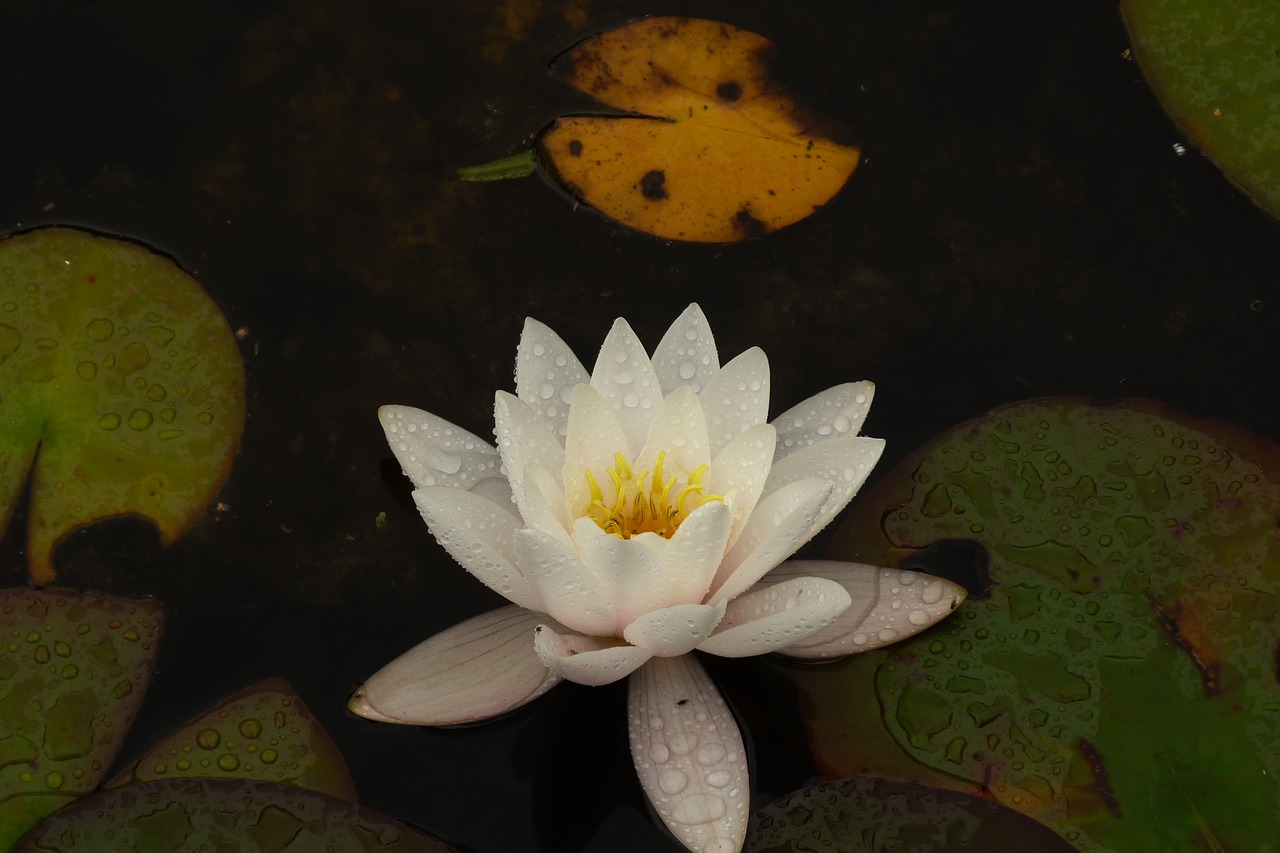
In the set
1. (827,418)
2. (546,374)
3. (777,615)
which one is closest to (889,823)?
(777,615)

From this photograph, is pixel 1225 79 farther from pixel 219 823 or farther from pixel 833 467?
pixel 219 823

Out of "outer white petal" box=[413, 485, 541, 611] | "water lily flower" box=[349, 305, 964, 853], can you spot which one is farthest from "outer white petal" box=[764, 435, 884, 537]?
"outer white petal" box=[413, 485, 541, 611]

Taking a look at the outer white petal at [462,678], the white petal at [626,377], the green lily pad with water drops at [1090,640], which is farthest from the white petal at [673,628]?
the green lily pad with water drops at [1090,640]

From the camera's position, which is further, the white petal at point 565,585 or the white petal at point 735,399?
the white petal at point 735,399

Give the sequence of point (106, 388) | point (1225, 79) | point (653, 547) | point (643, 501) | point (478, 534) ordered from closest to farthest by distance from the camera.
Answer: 1. point (653, 547)
2. point (478, 534)
3. point (643, 501)
4. point (106, 388)
5. point (1225, 79)

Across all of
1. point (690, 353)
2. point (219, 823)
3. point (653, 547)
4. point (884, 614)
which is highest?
point (690, 353)

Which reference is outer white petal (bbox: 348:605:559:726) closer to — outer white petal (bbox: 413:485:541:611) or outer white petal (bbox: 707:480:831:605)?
outer white petal (bbox: 413:485:541:611)

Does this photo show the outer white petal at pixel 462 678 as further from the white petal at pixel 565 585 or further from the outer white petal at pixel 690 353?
the outer white petal at pixel 690 353
